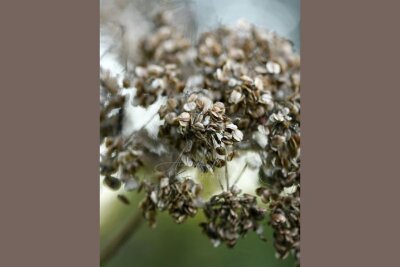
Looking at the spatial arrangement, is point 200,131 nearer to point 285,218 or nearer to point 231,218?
point 231,218

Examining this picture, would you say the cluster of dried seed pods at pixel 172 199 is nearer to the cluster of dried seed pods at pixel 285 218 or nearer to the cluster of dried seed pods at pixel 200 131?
the cluster of dried seed pods at pixel 200 131

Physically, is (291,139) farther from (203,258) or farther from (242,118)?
(203,258)

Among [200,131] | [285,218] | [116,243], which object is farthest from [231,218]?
[116,243]

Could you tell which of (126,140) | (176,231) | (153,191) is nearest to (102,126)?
(126,140)

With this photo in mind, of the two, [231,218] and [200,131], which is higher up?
[200,131]

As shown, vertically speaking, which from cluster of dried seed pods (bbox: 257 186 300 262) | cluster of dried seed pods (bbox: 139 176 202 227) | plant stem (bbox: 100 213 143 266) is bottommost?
plant stem (bbox: 100 213 143 266)

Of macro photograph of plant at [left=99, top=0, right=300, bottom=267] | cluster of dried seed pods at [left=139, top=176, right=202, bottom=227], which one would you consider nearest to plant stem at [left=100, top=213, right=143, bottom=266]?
macro photograph of plant at [left=99, top=0, right=300, bottom=267]

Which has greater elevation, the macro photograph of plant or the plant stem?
the macro photograph of plant

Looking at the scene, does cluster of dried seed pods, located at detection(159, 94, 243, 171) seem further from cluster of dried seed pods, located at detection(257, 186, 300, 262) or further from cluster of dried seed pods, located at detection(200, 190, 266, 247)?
cluster of dried seed pods, located at detection(257, 186, 300, 262)
